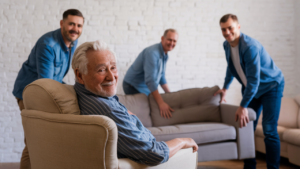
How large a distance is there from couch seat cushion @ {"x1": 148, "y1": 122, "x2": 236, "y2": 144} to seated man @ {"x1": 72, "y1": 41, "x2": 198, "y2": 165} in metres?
1.17

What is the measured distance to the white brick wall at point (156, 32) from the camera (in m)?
3.43

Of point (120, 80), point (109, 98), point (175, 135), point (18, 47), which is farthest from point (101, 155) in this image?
point (18, 47)

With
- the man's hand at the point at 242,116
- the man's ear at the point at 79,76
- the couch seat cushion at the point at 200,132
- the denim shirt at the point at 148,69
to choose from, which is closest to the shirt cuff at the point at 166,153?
the man's ear at the point at 79,76

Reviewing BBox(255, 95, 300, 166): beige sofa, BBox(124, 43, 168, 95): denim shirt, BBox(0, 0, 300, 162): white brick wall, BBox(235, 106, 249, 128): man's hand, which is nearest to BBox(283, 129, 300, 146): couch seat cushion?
BBox(255, 95, 300, 166): beige sofa

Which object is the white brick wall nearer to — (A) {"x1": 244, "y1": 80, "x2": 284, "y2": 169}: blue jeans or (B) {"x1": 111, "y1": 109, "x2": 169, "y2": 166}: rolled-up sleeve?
(A) {"x1": 244, "y1": 80, "x2": 284, "y2": 169}: blue jeans

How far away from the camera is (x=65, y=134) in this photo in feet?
3.69

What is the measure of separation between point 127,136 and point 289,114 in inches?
118

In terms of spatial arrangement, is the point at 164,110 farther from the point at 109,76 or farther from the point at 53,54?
the point at 109,76

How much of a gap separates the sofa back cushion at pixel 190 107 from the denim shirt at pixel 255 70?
58cm

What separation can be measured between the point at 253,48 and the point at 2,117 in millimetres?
3283

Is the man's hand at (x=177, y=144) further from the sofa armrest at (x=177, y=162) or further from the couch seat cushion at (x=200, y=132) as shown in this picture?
the couch seat cushion at (x=200, y=132)

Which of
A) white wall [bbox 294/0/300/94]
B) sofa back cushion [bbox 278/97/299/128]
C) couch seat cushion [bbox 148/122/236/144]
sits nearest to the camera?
couch seat cushion [bbox 148/122/236/144]

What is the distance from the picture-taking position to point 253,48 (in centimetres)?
248

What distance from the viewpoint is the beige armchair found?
3.54 feet
